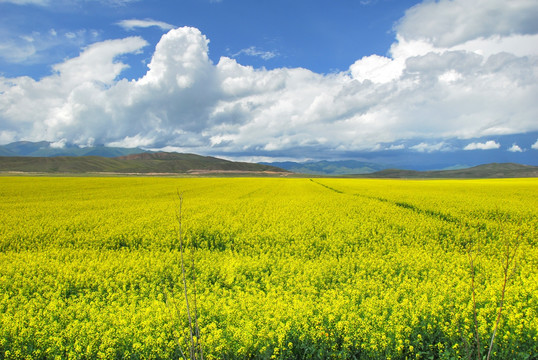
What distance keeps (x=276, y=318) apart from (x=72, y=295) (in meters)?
5.02

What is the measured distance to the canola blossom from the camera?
193 inches

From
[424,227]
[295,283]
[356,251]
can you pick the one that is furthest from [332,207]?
[295,283]

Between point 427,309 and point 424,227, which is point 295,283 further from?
point 424,227

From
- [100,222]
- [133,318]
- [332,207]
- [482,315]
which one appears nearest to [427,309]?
[482,315]

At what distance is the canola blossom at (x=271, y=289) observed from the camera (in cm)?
491

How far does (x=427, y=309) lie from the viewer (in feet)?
18.7

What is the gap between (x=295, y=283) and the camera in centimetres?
733

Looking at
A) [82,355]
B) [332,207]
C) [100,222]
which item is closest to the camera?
[82,355]

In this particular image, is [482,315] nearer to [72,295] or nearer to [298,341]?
[298,341]

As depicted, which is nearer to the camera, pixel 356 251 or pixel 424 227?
pixel 356 251

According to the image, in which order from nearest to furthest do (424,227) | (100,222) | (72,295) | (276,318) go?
(276,318)
(72,295)
(424,227)
(100,222)

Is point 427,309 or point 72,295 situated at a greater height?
point 427,309

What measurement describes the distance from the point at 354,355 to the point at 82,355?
175 inches

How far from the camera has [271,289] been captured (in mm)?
6844
